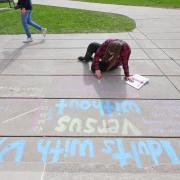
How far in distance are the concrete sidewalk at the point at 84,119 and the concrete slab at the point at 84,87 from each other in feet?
0.06

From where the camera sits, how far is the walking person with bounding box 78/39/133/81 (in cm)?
566

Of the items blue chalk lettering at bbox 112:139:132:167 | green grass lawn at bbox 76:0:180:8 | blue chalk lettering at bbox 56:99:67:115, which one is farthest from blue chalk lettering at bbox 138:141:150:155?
green grass lawn at bbox 76:0:180:8

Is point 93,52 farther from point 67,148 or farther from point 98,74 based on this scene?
point 67,148

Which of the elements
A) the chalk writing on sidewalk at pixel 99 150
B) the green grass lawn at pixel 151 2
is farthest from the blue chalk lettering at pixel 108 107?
the green grass lawn at pixel 151 2

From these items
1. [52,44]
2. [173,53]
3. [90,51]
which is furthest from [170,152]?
[52,44]

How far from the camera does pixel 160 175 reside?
→ 10.3ft

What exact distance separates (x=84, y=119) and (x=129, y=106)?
2.73 ft

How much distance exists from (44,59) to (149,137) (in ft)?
12.9

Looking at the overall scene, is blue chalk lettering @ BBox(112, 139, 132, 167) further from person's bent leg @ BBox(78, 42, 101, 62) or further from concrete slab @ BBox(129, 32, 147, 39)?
concrete slab @ BBox(129, 32, 147, 39)

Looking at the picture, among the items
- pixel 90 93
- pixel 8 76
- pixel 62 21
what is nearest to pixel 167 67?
pixel 90 93

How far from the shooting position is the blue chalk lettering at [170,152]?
3438 millimetres

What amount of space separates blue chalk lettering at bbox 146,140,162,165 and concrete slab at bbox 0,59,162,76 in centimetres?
257

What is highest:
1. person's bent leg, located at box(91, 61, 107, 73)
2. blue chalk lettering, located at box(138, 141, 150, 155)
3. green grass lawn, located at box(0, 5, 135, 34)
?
blue chalk lettering, located at box(138, 141, 150, 155)

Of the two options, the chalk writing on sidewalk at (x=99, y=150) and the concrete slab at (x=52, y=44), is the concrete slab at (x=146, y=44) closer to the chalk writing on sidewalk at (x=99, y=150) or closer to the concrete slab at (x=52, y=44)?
the concrete slab at (x=52, y=44)
